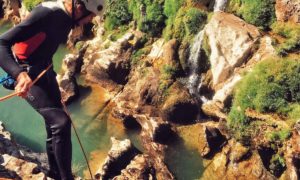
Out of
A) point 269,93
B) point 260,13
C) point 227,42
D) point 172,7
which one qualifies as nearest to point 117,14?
point 172,7

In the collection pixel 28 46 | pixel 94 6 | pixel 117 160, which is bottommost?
pixel 117 160

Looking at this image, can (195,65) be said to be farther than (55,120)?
Yes

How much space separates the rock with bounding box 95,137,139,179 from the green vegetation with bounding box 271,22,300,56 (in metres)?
8.25

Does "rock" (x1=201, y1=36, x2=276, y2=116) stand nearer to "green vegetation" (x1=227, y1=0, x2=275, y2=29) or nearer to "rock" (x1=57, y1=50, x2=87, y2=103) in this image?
"green vegetation" (x1=227, y1=0, x2=275, y2=29)

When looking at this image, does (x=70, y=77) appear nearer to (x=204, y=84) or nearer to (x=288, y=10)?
(x=204, y=84)

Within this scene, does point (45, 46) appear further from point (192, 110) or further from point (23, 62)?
point (192, 110)

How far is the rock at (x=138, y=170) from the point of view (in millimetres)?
17906

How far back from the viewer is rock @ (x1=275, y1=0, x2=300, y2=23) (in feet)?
71.6

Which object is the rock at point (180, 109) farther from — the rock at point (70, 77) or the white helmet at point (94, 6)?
the white helmet at point (94, 6)

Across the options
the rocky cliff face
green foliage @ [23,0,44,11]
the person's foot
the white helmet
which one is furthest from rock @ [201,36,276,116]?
green foliage @ [23,0,44,11]

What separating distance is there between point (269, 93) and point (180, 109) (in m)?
5.30

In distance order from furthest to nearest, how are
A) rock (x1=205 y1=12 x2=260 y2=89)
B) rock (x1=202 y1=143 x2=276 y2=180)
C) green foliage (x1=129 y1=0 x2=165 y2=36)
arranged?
green foliage (x1=129 y1=0 x2=165 y2=36), rock (x1=205 y1=12 x2=260 y2=89), rock (x1=202 y1=143 x2=276 y2=180)

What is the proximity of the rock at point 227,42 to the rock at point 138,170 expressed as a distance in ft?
21.7

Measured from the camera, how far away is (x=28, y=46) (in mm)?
8828
